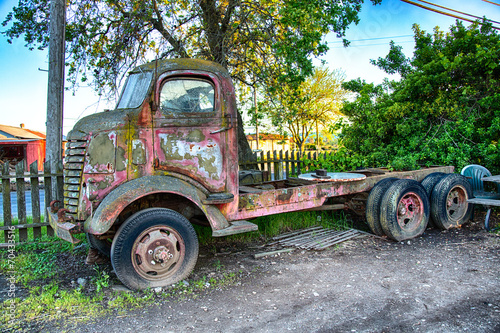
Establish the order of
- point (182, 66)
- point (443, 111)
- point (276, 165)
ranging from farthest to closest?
point (276, 165)
point (443, 111)
point (182, 66)

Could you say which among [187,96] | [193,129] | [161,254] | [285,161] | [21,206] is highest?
[187,96]

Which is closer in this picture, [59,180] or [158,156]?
[158,156]

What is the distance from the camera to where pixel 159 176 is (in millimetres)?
3830

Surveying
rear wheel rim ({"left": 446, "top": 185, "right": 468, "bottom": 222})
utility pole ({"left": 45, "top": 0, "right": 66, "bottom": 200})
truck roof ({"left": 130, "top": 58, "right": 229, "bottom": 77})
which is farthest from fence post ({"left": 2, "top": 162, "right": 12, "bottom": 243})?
rear wheel rim ({"left": 446, "top": 185, "right": 468, "bottom": 222})

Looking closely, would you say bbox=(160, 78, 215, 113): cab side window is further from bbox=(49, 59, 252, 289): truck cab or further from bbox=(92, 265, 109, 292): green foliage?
bbox=(92, 265, 109, 292): green foliage

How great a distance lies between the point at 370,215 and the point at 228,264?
7.63ft

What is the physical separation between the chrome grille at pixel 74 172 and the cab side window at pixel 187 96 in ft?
3.32

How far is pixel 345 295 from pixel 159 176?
2323mm

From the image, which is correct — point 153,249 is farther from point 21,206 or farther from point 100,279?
point 21,206

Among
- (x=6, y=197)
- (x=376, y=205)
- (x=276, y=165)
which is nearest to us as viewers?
(x=376, y=205)

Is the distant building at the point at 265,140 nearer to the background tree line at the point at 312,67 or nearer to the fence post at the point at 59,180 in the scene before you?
the background tree line at the point at 312,67

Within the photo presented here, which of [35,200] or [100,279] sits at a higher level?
[35,200]

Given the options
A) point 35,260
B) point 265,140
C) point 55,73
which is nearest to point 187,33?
point 55,73

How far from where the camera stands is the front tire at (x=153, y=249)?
3.59 meters
